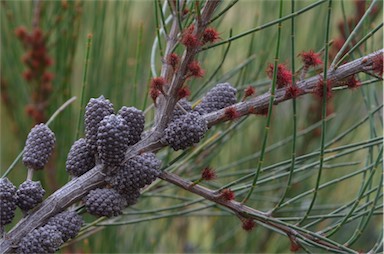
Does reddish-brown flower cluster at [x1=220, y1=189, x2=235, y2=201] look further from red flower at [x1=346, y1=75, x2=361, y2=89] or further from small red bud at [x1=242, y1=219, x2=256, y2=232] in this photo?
red flower at [x1=346, y1=75, x2=361, y2=89]

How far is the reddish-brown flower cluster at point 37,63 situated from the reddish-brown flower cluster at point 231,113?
60 cm

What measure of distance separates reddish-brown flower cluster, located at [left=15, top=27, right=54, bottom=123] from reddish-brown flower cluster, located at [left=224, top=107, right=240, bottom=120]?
604 millimetres

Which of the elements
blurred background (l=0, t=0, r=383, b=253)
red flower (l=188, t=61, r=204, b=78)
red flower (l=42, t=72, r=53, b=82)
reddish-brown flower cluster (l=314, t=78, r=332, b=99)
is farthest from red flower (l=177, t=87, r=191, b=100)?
red flower (l=42, t=72, r=53, b=82)

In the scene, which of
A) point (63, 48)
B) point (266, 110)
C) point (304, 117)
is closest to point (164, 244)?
point (304, 117)

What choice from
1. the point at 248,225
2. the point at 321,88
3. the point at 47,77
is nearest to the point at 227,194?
the point at 248,225

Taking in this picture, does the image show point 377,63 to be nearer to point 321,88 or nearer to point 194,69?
point 321,88

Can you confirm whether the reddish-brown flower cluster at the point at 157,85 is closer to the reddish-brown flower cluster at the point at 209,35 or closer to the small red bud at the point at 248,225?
the reddish-brown flower cluster at the point at 209,35

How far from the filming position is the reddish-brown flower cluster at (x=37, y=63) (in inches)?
44.3

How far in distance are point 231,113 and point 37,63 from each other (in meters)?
0.64

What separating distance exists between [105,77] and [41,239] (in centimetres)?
59

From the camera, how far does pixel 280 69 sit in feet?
1.97

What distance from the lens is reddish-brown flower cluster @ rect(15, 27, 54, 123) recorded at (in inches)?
44.3

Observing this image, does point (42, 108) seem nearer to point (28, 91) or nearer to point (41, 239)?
point (28, 91)

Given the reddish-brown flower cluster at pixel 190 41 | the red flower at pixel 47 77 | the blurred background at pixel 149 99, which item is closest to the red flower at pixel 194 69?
the reddish-brown flower cluster at pixel 190 41
